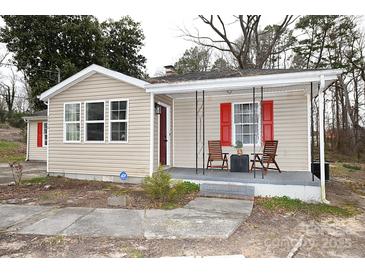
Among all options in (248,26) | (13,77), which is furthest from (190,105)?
(13,77)

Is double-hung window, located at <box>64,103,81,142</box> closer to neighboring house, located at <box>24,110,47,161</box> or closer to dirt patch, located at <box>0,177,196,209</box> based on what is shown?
dirt patch, located at <box>0,177,196,209</box>

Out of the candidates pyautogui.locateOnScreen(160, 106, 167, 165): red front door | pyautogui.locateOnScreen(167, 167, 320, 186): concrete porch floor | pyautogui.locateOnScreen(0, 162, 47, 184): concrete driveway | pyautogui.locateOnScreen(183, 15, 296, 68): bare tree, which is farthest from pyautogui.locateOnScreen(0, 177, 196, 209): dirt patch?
pyautogui.locateOnScreen(183, 15, 296, 68): bare tree

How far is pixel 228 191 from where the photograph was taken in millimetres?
5891

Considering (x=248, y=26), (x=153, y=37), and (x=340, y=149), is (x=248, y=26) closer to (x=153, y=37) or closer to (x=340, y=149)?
(x=153, y=37)

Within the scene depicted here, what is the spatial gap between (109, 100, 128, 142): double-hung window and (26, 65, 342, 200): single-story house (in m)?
0.03

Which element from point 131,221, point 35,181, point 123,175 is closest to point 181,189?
point 131,221

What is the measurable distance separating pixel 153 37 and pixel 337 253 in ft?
68.7

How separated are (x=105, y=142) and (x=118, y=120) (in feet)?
2.54

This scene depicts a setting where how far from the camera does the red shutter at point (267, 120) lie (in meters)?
7.45

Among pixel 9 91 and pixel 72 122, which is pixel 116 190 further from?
pixel 9 91

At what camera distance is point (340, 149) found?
1803 centimetres

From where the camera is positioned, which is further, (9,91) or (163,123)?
(9,91)

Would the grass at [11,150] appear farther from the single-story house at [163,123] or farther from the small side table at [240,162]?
the small side table at [240,162]

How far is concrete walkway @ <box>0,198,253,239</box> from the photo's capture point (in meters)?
3.66
